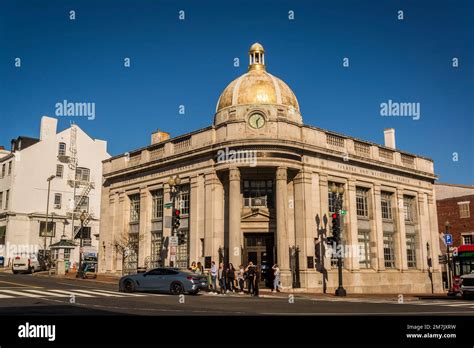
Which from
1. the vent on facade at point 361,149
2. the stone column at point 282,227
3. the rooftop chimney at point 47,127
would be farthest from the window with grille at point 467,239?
the rooftop chimney at point 47,127

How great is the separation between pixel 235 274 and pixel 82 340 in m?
20.9

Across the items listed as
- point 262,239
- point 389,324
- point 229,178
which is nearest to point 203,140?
point 229,178

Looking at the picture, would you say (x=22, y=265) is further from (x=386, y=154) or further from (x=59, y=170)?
(x=386, y=154)

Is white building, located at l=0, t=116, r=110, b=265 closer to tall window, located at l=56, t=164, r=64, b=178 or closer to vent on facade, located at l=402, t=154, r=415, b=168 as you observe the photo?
tall window, located at l=56, t=164, r=64, b=178

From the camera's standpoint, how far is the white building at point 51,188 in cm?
5662

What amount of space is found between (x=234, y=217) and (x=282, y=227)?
A: 3145mm

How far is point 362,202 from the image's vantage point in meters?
38.4

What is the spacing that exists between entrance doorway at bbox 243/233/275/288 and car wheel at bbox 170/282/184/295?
9.32 metres

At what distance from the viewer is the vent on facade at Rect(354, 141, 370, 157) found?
38.4 m

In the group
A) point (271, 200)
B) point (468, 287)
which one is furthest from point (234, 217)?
point (468, 287)

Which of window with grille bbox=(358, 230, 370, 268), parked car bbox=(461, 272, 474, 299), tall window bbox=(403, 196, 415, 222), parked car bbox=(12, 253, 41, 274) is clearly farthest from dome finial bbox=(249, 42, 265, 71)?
parked car bbox=(12, 253, 41, 274)

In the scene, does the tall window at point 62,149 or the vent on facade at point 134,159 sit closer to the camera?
the vent on facade at point 134,159

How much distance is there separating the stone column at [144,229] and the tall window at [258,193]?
972 centimetres

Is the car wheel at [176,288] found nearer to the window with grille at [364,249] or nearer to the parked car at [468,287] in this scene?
the parked car at [468,287]
